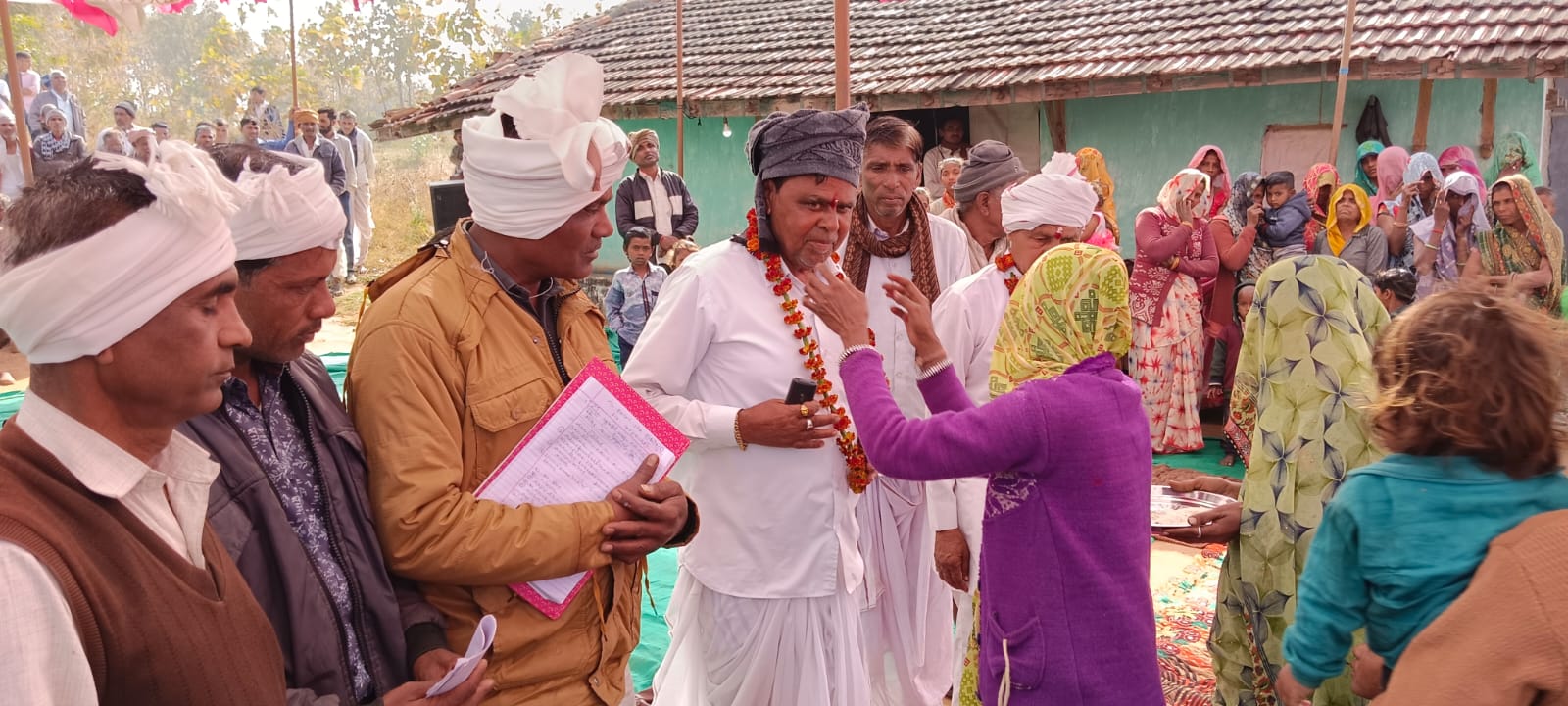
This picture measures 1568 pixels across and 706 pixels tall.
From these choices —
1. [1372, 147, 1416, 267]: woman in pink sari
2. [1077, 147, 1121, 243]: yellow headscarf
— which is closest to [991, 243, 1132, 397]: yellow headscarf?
[1077, 147, 1121, 243]: yellow headscarf

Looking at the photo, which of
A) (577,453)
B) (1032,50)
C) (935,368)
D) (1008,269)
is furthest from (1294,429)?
(1032,50)

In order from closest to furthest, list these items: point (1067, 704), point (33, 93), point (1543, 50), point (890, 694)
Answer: point (1067, 704), point (890, 694), point (1543, 50), point (33, 93)

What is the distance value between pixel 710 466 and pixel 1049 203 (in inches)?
64.6

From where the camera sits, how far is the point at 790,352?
10.1 ft

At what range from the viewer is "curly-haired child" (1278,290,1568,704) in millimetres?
1913

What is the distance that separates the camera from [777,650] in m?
3.04

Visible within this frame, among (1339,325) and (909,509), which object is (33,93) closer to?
(909,509)

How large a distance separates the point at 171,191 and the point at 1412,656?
6.88 ft

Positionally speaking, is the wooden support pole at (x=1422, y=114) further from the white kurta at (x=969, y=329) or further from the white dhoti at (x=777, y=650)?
the white dhoti at (x=777, y=650)

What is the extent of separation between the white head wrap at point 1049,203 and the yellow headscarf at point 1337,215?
18.0 ft

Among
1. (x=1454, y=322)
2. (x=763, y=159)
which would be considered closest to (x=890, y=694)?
(x=763, y=159)

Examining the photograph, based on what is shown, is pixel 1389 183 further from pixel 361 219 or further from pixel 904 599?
pixel 361 219

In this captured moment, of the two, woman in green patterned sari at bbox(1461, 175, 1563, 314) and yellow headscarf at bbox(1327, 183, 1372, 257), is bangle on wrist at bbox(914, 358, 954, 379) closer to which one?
woman in green patterned sari at bbox(1461, 175, 1563, 314)

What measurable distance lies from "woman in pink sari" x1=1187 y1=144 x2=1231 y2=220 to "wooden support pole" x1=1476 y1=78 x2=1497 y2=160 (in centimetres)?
295
